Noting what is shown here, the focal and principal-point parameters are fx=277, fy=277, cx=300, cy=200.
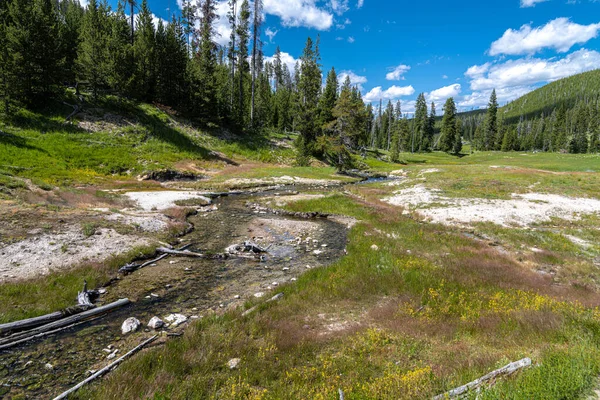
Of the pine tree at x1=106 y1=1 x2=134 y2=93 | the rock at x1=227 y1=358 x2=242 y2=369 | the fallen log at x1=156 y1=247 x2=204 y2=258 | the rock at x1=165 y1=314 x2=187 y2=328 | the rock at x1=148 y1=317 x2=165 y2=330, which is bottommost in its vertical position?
A: the rock at x1=165 y1=314 x2=187 y2=328

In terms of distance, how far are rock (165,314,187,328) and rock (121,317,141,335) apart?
2.79 ft

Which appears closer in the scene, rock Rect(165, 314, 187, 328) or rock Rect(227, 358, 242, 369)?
rock Rect(227, 358, 242, 369)

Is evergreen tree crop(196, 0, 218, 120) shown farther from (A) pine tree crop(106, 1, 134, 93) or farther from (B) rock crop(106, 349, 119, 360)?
(B) rock crop(106, 349, 119, 360)

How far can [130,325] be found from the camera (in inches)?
322

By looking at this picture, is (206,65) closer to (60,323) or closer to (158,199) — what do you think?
(158,199)

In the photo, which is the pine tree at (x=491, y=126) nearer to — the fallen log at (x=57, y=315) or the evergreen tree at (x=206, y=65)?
the evergreen tree at (x=206, y=65)

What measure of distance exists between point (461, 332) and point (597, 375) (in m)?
2.96

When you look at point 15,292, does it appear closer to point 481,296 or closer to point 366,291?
point 366,291

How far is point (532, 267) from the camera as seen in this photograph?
13.3 meters

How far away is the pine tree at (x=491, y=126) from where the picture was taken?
351 feet

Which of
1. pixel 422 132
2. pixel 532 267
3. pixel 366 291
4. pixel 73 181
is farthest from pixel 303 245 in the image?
pixel 422 132

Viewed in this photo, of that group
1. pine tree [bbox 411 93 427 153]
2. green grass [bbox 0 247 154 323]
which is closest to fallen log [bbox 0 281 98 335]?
green grass [bbox 0 247 154 323]

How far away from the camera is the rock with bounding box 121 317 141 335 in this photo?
7992mm

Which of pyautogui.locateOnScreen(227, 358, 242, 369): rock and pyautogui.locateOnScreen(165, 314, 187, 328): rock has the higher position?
pyautogui.locateOnScreen(227, 358, 242, 369): rock
